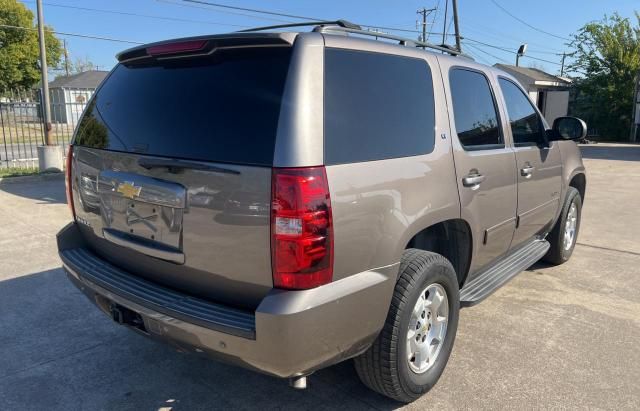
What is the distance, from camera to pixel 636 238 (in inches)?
259

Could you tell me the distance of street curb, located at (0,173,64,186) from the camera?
32.3ft

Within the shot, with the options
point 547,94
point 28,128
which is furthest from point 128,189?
point 547,94

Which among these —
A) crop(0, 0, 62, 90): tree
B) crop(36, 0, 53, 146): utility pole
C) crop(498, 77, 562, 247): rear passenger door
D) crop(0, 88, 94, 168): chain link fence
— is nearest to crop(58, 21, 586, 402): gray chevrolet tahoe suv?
crop(498, 77, 562, 247): rear passenger door

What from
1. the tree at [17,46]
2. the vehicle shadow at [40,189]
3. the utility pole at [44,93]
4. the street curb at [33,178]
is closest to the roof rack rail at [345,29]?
the vehicle shadow at [40,189]

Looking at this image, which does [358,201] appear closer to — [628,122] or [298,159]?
[298,159]

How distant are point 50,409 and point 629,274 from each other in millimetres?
5220

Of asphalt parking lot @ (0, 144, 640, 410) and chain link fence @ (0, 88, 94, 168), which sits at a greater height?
chain link fence @ (0, 88, 94, 168)

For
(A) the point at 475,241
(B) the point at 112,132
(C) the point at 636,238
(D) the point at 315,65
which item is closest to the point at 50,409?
(B) the point at 112,132

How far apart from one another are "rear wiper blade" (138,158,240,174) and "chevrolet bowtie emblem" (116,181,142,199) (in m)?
0.12

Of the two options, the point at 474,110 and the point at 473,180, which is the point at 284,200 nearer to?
the point at 473,180

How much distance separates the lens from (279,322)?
205 centimetres

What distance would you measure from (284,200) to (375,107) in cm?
78

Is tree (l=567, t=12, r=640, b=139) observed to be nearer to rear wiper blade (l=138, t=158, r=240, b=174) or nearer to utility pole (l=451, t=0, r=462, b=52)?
utility pole (l=451, t=0, r=462, b=52)

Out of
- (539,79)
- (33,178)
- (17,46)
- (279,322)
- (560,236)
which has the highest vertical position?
(17,46)
